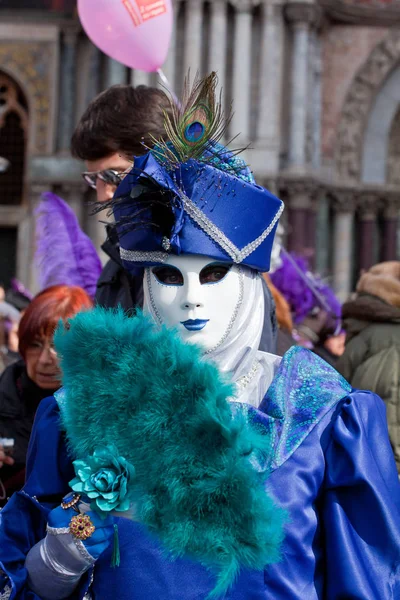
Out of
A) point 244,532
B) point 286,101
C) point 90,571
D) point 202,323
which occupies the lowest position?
point 90,571

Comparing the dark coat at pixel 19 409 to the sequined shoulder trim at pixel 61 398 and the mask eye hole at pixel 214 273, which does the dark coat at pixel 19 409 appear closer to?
the sequined shoulder trim at pixel 61 398

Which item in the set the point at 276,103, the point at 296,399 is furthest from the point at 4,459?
the point at 276,103

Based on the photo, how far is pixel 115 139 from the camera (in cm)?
277

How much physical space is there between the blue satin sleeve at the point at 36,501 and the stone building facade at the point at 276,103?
9012 mm

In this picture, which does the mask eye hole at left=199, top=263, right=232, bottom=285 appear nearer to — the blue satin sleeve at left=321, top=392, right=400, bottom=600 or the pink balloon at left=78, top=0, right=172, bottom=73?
the blue satin sleeve at left=321, top=392, right=400, bottom=600

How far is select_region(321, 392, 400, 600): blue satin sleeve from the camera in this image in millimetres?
1648

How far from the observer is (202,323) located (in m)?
1.80

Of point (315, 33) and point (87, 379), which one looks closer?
point (87, 379)

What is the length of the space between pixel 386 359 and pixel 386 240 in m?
9.60

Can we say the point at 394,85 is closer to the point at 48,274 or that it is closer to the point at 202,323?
the point at 48,274

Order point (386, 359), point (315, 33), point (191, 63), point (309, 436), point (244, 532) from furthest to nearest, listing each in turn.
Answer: point (315, 33) → point (191, 63) → point (386, 359) → point (309, 436) → point (244, 532)

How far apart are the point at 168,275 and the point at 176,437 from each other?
1.16 ft

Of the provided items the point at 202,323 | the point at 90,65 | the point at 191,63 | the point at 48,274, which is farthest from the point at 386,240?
the point at 202,323

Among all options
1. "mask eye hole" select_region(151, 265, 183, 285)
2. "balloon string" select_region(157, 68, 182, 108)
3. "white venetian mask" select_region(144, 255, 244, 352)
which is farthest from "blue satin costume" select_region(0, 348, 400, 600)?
"balloon string" select_region(157, 68, 182, 108)
